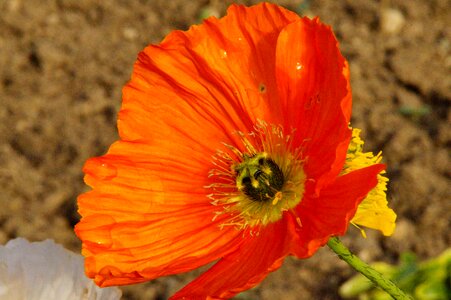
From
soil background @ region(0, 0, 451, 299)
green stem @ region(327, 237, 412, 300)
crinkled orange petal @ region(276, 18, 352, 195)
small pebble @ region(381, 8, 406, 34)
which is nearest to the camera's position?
green stem @ region(327, 237, 412, 300)

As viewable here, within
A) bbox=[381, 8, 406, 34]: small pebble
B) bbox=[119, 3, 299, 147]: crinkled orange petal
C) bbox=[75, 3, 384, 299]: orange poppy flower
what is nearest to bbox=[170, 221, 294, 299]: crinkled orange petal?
bbox=[75, 3, 384, 299]: orange poppy flower

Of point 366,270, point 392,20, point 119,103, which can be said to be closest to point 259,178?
point 366,270

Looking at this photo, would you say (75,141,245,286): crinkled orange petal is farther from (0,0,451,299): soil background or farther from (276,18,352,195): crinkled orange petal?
(0,0,451,299): soil background

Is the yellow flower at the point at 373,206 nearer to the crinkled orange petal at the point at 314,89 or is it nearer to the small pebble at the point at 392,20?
the crinkled orange petal at the point at 314,89

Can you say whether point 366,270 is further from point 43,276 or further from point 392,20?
point 392,20

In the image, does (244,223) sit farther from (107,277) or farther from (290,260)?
(290,260)

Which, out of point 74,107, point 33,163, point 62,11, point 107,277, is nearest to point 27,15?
point 62,11
